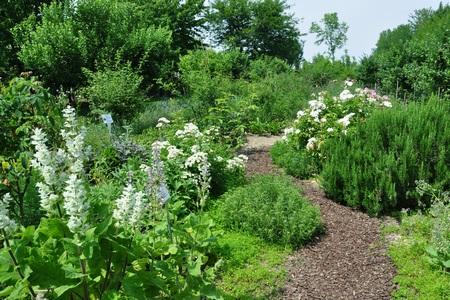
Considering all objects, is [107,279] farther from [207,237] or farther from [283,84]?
[283,84]

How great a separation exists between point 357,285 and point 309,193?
2.13 m

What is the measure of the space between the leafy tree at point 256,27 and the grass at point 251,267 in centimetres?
3113

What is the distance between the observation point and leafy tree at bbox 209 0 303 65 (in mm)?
35750

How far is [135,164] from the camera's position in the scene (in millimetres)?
6445

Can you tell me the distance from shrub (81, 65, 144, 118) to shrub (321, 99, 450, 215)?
20.9ft

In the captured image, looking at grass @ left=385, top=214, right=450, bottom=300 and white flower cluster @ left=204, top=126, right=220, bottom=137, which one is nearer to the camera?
grass @ left=385, top=214, right=450, bottom=300

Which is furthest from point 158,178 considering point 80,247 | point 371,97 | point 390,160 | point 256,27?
point 256,27

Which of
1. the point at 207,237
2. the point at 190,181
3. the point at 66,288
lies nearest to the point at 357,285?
the point at 207,237

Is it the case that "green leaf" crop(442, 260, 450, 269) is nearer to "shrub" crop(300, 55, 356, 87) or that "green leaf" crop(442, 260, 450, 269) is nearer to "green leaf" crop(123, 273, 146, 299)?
"green leaf" crop(123, 273, 146, 299)

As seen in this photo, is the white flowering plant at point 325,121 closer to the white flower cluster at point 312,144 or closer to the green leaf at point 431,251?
the white flower cluster at point 312,144

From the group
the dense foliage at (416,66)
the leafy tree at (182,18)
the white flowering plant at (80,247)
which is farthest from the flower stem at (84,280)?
the leafy tree at (182,18)

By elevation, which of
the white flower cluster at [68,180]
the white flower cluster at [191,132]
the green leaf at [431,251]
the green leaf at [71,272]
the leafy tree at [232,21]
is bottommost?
the green leaf at [431,251]

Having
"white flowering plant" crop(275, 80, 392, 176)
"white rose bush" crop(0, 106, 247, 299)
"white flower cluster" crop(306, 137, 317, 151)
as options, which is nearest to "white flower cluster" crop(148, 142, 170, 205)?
"white rose bush" crop(0, 106, 247, 299)

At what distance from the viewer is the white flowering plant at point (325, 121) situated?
7293mm
